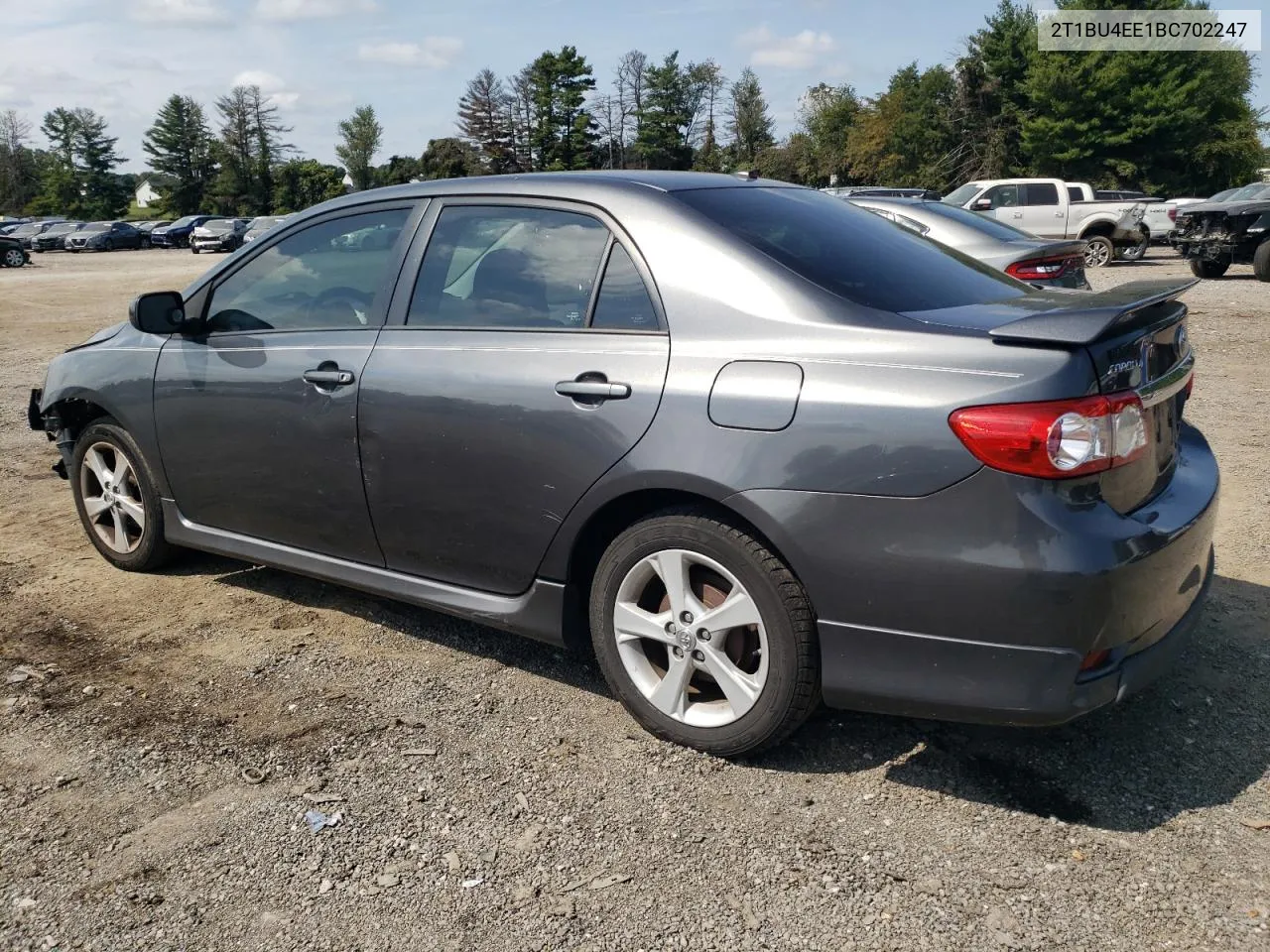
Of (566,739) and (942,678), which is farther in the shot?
(566,739)

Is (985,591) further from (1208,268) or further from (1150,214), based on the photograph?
(1150,214)

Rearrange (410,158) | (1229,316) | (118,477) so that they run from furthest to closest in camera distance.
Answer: (410,158)
(1229,316)
(118,477)

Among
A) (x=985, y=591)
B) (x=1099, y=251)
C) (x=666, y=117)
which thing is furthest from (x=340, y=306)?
(x=666, y=117)

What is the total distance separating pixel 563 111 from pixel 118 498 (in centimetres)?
9803

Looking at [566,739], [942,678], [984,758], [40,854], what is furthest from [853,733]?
[40,854]

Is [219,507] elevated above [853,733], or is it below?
above

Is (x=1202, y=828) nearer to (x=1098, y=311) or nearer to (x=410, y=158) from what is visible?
(x=1098, y=311)

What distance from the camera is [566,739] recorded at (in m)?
3.35

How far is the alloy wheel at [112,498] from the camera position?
4.77m

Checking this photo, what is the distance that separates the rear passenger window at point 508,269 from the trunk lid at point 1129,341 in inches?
41.5

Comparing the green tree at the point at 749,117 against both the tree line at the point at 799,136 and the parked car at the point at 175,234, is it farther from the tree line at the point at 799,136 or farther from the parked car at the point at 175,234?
the parked car at the point at 175,234

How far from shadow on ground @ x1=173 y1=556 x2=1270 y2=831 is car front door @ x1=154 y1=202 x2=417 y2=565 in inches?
35.5

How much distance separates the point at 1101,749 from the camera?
10.5 feet

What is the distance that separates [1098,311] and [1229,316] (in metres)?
12.0
